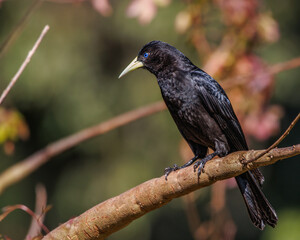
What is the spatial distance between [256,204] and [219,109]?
0.64 metres

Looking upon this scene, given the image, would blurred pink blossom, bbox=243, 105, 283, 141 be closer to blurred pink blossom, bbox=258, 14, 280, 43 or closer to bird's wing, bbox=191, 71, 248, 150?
blurred pink blossom, bbox=258, 14, 280, 43

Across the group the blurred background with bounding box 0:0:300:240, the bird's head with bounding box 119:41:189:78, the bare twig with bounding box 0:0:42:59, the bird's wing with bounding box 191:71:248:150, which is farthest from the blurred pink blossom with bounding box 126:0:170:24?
the blurred background with bounding box 0:0:300:240

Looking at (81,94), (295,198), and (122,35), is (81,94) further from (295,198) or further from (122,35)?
(295,198)

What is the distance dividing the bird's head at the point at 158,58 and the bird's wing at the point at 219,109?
0.67 ft

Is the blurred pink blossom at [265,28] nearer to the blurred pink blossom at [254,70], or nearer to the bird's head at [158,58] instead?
the blurred pink blossom at [254,70]

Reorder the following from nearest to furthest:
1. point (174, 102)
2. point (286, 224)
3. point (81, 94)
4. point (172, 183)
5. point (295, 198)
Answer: point (172, 183)
point (174, 102)
point (286, 224)
point (81, 94)
point (295, 198)

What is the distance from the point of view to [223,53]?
4.48 m

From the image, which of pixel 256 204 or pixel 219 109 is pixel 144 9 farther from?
pixel 256 204

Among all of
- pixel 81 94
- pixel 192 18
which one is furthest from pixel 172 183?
pixel 81 94

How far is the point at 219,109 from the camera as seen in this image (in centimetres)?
343

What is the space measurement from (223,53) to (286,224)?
2.75 metres

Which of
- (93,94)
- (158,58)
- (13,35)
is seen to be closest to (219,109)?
(158,58)

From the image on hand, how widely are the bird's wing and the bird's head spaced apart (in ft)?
0.67

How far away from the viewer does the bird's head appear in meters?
3.60
